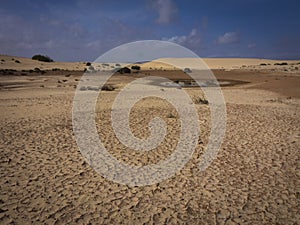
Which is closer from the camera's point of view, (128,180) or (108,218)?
(108,218)

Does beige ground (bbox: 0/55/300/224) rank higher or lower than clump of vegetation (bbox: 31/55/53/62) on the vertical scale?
lower

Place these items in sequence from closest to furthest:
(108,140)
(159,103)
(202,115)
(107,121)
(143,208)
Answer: (143,208), (108,140), (107,121), (202,115), (159,103)

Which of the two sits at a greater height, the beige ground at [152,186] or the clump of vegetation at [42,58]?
the clump of vegetation at [42,58]

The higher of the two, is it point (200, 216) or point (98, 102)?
A: point (98, 102)

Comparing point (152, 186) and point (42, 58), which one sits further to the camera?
point (42, 58)

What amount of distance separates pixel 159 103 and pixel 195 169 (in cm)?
720

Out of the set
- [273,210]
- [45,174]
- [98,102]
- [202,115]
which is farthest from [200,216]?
[98,102]

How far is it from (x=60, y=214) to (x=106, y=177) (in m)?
1.28

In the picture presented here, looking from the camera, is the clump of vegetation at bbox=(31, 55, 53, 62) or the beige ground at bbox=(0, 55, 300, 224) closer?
the beige ground at bbox=(0, 55, 300, 224)

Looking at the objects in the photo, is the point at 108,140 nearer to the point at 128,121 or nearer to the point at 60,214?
the point at 128,121

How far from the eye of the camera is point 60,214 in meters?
3.70

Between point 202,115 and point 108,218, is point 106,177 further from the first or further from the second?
point 202,115

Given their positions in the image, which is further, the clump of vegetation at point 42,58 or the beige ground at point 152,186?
the clump of vegetation at point 42,58

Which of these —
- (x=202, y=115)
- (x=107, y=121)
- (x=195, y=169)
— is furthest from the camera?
(x=202, y=115)
